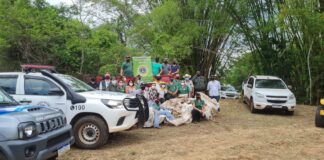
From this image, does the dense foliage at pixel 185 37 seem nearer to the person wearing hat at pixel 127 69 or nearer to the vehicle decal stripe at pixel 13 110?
the person wearing hat at pixel 127 69

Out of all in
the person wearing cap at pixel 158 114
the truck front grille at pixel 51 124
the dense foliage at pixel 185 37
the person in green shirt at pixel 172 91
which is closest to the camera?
the truck front grille at pixel 51 124

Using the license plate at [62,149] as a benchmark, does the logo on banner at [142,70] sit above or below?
above

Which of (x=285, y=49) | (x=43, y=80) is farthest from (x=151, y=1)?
(x=43, y=80)

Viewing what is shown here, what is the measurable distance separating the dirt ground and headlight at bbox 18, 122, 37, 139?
99.0 inches

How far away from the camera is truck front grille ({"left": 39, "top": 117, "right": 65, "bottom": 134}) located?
20.0ft

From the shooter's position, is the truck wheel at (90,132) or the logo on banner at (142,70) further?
the logo on banner at (142,70)

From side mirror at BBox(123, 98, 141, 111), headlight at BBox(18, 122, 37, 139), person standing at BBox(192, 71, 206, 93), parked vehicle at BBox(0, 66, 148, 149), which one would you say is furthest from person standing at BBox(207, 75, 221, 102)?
headlight at BBox(18, 122, 37, 139)

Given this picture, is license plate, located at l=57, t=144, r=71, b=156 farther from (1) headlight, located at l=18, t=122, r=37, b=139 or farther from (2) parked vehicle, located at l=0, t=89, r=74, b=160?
(1) headlight, located at l=18, t=122, r=37, b=139

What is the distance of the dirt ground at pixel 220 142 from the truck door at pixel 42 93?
1129 millimetres

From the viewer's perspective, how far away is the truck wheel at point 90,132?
9023 millimetres

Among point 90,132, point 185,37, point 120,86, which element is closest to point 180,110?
point 120,86

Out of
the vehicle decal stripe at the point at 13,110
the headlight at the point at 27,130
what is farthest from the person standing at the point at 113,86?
the headlight at the point at 27,130

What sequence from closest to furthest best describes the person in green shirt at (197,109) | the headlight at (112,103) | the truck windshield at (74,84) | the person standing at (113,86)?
the headlight at (112,103) < the truck windshield at (74,84) < the person in green shirt at (197,109) < the person standing at (113,86)

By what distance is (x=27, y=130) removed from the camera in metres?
5.66
